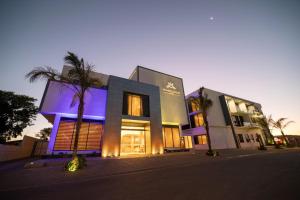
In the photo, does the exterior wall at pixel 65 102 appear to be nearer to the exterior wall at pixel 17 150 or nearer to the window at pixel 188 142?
the exterior wall at pixel 17 150

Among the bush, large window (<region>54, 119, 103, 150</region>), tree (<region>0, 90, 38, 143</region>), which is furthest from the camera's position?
tree (<region>0, 90, 38, 143</region>)

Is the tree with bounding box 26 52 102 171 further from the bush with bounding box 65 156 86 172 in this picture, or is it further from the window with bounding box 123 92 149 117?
the window with bounding box 123 92 149 117

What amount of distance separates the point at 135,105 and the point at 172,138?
9.04 metres

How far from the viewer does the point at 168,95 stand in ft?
78.5

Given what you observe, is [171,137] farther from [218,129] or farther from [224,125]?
[224,125]

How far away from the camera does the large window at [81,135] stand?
45.2 ft

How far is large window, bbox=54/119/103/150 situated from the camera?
542 inches

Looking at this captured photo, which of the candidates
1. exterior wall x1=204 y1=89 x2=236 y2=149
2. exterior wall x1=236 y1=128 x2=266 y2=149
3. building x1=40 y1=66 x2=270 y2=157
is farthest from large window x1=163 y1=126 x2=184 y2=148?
exterior wall x1=236 y1=128 x2=266 y2=149

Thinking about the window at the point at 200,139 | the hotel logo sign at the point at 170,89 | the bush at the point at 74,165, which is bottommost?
the bush at the point at 74,165

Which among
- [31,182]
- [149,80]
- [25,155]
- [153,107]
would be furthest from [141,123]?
[25,155]

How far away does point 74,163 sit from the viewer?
28.6ft

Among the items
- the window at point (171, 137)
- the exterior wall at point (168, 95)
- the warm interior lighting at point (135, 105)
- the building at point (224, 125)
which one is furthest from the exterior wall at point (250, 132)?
the warm interior lighting at point (135, 105)

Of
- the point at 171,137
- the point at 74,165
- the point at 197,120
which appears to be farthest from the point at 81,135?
the point at 197,120

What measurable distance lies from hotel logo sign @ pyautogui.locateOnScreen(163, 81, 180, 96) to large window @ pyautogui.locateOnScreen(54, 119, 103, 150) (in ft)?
43.0
